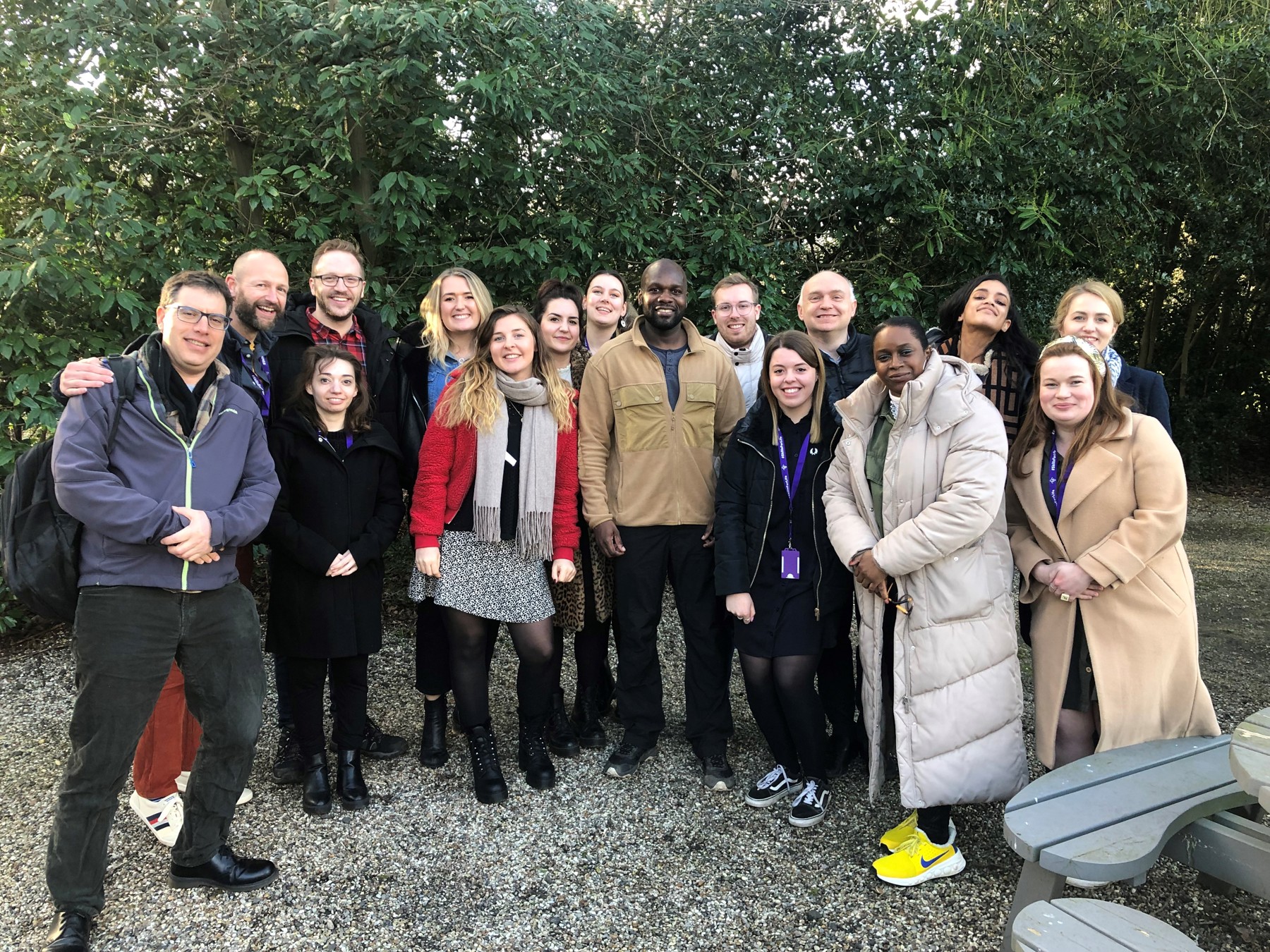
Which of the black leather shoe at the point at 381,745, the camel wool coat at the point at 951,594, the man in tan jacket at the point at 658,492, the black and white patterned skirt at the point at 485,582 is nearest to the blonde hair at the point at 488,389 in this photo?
the man in tan jacket at the point at 658,492

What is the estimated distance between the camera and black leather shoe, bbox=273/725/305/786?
12.0 feet

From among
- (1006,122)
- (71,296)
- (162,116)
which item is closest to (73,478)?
(71,296)

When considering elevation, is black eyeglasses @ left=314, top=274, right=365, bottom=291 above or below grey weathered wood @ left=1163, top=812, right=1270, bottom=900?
above

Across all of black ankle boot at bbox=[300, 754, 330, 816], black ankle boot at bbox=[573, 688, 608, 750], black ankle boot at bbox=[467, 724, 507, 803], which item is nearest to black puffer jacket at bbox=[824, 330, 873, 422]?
black ankle boot at bbox=[573, 688, 608, 750]

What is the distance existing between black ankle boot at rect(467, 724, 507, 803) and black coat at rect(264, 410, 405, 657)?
604mm

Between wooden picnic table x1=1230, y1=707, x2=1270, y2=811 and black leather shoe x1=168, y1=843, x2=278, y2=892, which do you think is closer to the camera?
wooden picnic table x1=1230, y1=707, x2=1270, y2=811

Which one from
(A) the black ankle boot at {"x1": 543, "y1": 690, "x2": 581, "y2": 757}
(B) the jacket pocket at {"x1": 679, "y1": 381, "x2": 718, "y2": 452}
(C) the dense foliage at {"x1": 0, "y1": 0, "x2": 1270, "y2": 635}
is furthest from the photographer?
(C) the dense foliage at {"x1": 0, "y1": 0, "x2": 1270, "y2": 635}

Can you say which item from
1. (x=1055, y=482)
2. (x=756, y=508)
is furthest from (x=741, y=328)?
(x=1055, y=482)

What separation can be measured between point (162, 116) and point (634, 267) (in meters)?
3.23

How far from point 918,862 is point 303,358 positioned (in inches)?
118

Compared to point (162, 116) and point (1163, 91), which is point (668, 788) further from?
point (1163, 91)

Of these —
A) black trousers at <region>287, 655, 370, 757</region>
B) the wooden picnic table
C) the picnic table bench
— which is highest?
the wooden picnic table

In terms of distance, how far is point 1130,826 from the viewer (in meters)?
2.29

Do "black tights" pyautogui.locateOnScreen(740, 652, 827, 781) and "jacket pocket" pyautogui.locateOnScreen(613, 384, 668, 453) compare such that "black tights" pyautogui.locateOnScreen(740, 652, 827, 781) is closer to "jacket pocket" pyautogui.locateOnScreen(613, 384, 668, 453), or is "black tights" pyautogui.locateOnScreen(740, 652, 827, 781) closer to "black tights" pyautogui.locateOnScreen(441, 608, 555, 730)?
"black tights" pyautogui.locateOnScreen(441, 608, 555, 730)
